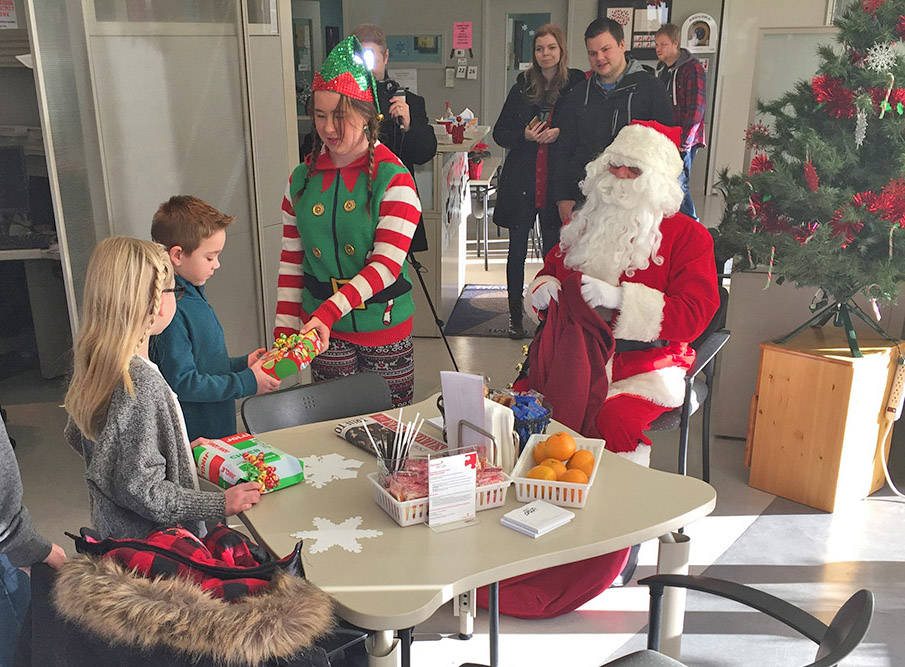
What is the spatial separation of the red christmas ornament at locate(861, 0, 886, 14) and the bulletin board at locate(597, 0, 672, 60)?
6819mm

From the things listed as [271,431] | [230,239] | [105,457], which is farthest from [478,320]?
[105,457]

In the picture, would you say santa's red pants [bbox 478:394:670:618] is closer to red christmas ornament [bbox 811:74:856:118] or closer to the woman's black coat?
red christmas ornament [bbox 811:74:856:118]

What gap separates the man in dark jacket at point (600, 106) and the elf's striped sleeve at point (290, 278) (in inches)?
79.2

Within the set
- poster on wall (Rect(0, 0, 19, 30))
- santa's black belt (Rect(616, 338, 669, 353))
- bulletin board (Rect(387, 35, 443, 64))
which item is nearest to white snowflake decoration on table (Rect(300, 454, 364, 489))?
santa's black belt (Rect(616, 338, 669, 353))

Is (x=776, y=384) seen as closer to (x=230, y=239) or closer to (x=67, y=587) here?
(x=230, y=239)

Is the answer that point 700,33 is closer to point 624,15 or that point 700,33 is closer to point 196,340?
point 624,15

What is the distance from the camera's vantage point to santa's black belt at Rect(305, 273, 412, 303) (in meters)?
2.60

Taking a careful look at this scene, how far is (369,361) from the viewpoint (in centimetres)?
265

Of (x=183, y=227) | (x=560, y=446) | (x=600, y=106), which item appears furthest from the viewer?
(x=600, y=106)

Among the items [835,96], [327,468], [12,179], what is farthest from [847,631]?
[12,179]

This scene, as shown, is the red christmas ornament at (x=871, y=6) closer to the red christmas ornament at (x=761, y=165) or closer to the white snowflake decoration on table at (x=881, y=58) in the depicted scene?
the white snowflake decoration on table at (x=881, y=58)

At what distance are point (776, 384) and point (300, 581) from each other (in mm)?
2558

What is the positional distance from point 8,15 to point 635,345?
372cm

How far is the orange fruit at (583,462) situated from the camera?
179cm
